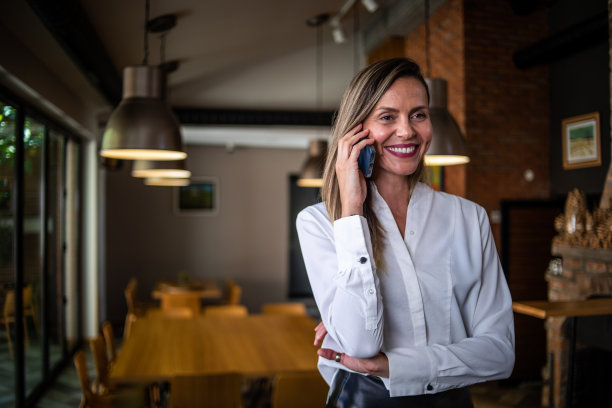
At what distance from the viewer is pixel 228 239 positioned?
10469mm

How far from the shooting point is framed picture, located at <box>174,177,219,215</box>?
10242 millimetres

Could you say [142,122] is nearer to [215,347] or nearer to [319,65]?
[215,347]

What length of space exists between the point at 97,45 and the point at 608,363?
15.5 ft

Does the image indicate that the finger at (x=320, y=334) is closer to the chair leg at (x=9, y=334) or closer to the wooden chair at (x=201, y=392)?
the wooden chair at (x=201, y=392)

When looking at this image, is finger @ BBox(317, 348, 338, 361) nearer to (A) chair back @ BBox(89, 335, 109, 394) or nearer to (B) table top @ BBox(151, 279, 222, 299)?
(A) chair back @ BBox(89, 335, 109, 394)

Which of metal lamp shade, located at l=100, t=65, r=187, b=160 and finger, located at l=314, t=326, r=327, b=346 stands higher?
metal lamp shade, located at l=100, t=65, r=187, b=160

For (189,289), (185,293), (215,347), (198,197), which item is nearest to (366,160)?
(215,347)

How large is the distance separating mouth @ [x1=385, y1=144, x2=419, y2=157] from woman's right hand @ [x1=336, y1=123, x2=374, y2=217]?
57 millimetres

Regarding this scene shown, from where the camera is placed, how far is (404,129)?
121cm

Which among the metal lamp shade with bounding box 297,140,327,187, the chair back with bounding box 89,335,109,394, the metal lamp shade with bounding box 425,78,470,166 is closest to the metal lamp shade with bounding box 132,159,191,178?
the metal lamp shade with bounding box 297,140,327,187

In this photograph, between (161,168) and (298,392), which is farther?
(161,168)

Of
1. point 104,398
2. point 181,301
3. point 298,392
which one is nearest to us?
point 298,392

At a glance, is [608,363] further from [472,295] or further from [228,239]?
[228,239]

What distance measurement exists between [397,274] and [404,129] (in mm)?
330
